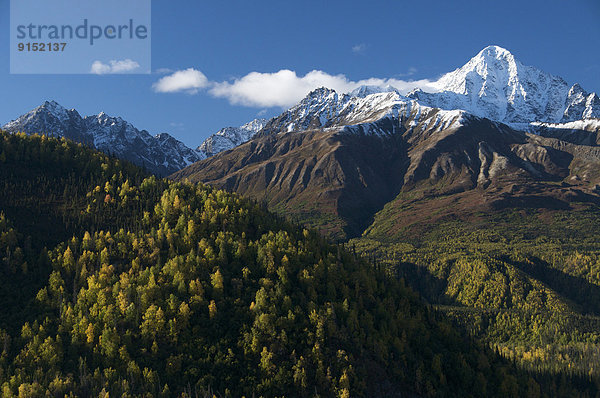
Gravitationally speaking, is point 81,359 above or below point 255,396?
above

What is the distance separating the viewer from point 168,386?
632ft

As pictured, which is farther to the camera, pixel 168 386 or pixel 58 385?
pixel 168 386

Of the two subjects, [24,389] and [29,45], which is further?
[29,45]

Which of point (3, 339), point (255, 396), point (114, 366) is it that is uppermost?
point (3, 339)

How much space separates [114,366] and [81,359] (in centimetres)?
1404

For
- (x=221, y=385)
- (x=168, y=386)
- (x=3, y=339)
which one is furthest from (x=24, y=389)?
(x=221, y=385)

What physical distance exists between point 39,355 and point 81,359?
2040 cm

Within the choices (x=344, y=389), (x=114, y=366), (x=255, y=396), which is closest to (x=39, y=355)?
(x=114, y=366)

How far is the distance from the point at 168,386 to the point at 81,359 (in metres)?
38.0

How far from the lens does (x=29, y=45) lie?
19675cm

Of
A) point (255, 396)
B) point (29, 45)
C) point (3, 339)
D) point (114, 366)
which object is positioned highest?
point (29, 45)

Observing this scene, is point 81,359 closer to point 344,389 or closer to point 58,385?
point 58,385

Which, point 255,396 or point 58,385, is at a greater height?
point 58,385

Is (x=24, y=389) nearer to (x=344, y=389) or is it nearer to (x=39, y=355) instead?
(x=39, y=355)
